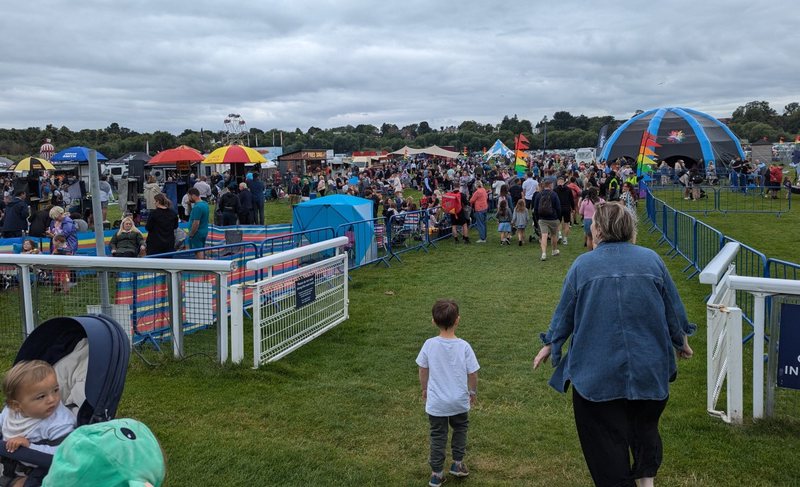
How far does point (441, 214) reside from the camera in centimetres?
1925

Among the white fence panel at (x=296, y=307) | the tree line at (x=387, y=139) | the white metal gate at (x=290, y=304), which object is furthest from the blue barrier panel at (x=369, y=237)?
the tree line at (x=387, y=139)

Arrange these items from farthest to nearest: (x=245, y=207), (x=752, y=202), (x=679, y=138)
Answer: (x=679, y=138) → (x=752, y=202) → (x=245, y=207)

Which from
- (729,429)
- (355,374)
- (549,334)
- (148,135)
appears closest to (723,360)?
(729,429)

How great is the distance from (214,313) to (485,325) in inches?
142

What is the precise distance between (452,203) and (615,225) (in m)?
14.3

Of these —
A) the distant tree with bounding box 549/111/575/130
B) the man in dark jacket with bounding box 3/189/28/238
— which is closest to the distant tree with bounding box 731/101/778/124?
the distant tree with bounding box 549/111/575/130

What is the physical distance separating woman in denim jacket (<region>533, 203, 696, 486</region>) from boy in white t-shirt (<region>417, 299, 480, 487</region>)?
111 centimetres

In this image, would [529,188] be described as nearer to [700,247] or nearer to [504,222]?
[504,222]

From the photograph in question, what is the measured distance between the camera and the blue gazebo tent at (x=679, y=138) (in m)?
36.3

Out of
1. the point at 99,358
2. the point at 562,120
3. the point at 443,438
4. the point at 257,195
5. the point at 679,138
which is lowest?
the point at 443,438

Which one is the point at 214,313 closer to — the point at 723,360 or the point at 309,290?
the point at 309,290

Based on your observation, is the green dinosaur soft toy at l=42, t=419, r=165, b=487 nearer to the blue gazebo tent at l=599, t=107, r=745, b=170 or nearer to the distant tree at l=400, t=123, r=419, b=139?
the blue gazebo tent at l=599, t=107, r=745, b=170

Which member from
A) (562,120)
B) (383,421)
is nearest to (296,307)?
(383,421)

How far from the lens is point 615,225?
347 centimetres
